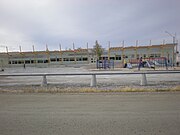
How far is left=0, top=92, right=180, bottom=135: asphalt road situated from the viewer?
3.92m

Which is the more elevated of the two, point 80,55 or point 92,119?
point 80,55

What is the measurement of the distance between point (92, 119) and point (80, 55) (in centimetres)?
5843

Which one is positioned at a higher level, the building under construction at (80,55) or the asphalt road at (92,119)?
the building under construction at (80,55)

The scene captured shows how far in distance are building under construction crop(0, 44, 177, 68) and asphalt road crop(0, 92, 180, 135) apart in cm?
4978

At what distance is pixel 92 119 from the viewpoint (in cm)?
473

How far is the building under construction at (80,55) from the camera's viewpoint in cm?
5775

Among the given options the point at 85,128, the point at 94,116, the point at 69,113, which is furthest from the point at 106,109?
the point at 85,128

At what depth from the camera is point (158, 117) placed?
475 centimetres

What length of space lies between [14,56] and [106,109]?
232 feet

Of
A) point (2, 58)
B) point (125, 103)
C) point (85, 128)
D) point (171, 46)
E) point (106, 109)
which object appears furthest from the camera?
point (2, 58)

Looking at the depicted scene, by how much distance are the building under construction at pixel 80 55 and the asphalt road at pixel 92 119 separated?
1960 inches

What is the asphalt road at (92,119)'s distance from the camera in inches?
154

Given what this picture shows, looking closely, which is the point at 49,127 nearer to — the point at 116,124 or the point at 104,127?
the point at 104,127

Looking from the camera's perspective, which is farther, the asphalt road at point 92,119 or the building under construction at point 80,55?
the building under construction at point 80,55
